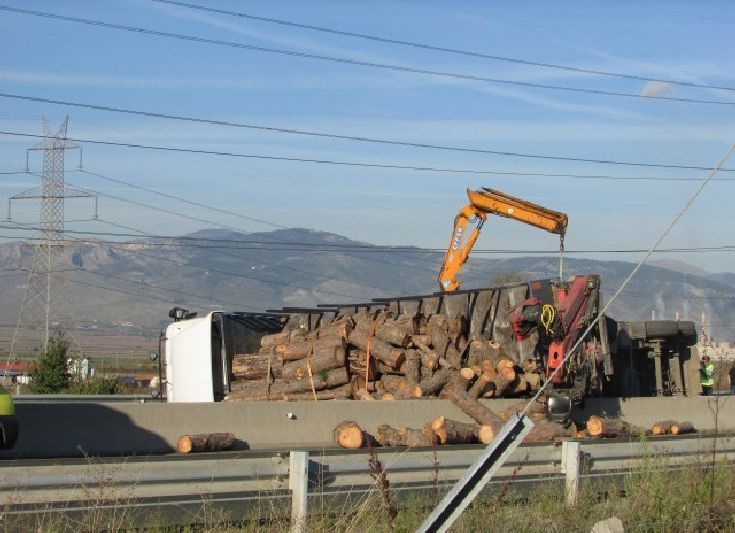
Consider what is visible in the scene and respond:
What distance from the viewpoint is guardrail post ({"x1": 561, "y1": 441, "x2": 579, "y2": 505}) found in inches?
399

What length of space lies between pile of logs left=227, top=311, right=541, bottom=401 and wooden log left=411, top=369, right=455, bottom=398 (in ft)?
0.06

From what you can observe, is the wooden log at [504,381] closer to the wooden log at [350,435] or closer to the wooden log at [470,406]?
the wooden log at [470,406]

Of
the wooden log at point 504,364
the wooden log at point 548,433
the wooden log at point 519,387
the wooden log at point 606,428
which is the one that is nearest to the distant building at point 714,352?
the wooden log at point 519,387

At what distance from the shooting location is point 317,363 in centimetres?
2309

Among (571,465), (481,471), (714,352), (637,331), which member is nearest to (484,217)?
(637,331)

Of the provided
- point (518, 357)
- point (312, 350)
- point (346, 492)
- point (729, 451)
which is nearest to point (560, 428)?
point (518, 357)

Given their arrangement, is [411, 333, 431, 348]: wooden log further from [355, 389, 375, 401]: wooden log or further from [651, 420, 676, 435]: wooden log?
[651, 420, 676, 435]: wooden log

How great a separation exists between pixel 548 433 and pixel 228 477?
11210mm

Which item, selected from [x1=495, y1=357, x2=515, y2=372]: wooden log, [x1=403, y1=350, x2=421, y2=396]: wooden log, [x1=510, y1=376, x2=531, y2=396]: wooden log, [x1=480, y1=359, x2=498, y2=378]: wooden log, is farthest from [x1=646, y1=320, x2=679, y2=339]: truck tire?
[x1=403, y1=350, x2=421, y2=396]: wooden log

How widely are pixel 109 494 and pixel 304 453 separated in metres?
1.56

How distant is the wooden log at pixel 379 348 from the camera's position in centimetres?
2294

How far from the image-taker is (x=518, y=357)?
76.3ft

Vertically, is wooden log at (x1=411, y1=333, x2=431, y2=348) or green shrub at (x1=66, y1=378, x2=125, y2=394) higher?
wooden log at (x1=411, y1=333, x2=431, y2=348)

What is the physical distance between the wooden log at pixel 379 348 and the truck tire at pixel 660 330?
7.59 metres
